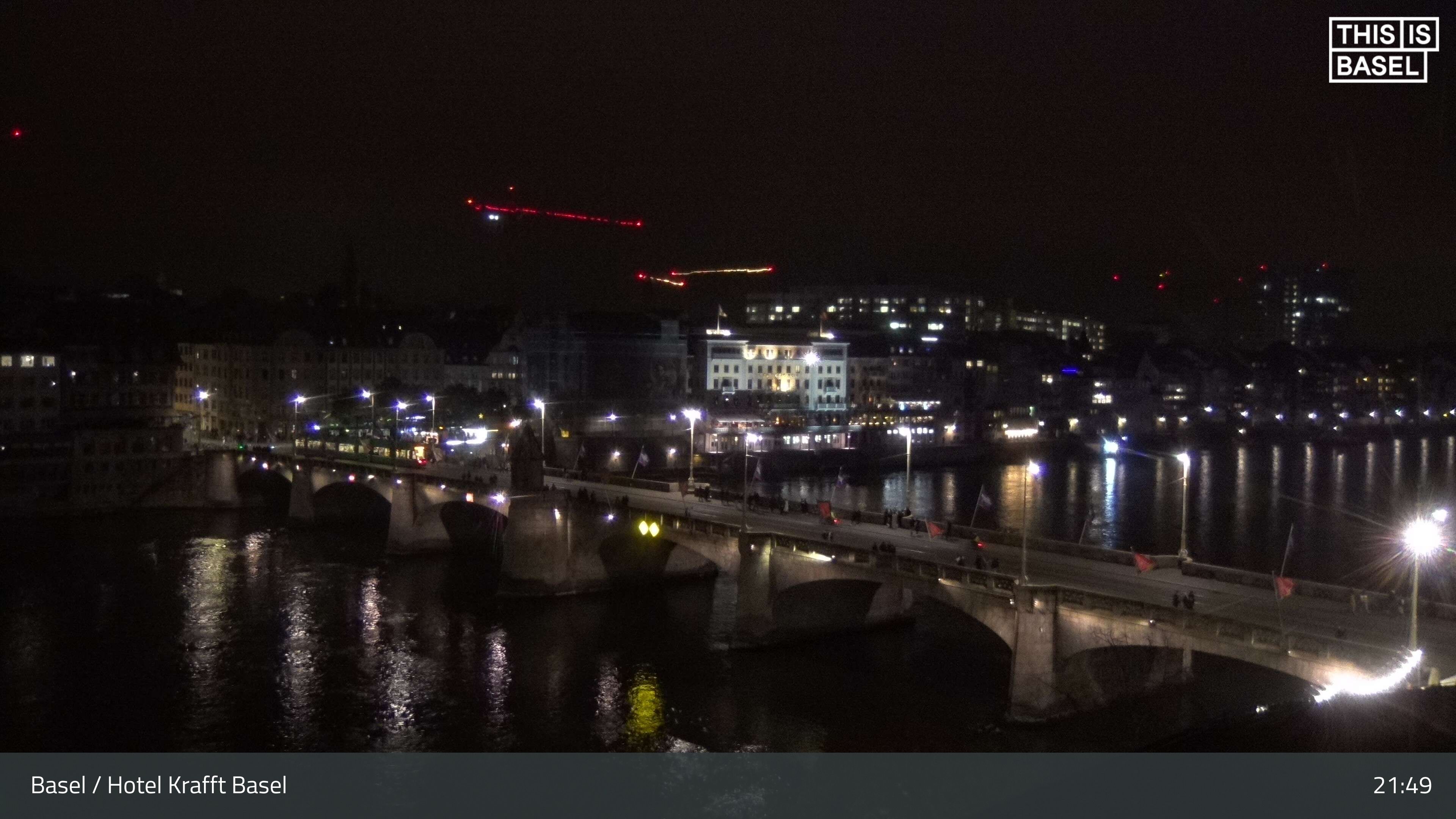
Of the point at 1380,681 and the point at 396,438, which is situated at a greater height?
the point at 396,438

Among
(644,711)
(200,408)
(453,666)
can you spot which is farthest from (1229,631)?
(200,408)

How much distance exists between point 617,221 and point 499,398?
16.6 meters

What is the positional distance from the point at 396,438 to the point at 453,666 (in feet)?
149

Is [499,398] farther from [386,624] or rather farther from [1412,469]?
[1412,469]

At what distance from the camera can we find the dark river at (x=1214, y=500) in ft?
160

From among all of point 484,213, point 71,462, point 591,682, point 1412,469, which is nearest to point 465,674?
point 591,682

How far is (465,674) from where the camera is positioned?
29.8 meters

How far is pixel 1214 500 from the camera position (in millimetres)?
67812

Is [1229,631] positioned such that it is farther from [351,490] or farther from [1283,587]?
[351,490]

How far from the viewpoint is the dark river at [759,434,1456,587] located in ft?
160

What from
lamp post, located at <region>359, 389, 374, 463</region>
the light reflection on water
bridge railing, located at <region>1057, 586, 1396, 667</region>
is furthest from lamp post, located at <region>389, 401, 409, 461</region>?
bridge railing, located at <region>1057, 586, 1396, 667</region>

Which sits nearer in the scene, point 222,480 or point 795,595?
point 795,595

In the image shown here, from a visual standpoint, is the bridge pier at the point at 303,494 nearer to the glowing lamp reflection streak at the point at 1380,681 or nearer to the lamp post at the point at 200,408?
the lamp post at the point at 200,408

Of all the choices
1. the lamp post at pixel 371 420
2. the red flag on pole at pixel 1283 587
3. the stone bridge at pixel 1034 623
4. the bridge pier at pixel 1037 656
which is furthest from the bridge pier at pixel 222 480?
the red flag on pole at pixel 1283 587
